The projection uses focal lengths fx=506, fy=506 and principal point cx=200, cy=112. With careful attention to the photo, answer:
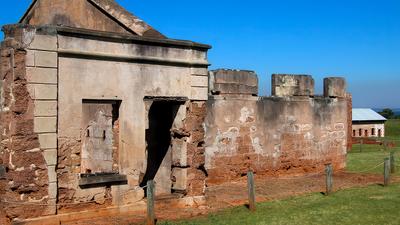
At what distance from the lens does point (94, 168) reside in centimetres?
1606

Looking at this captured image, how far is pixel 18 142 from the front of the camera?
881cm

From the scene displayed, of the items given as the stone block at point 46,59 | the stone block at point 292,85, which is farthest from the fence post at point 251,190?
the stone block at point 292,85

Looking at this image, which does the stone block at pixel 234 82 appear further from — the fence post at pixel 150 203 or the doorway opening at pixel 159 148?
the fence post at pixel 150 203

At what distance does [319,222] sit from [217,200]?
312 cm

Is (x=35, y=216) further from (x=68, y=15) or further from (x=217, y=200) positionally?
(x=68, y=15)

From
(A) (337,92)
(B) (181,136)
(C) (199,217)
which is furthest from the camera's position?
(A) (337,92)

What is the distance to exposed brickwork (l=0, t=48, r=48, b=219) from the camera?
8805 mm

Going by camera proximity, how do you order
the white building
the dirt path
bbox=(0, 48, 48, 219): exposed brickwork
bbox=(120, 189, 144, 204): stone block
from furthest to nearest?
1. the white building
2. bbox=(120, 189, 144, 204): stone block
3. the dirt path
4. bbox=(0, 48, 48, 219): exposed brickwork

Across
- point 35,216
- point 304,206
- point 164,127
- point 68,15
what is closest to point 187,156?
point 164,127

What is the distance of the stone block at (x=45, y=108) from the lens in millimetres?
9016

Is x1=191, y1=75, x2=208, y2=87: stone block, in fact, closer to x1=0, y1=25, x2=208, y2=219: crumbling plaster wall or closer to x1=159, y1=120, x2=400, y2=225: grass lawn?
x1=0, y1=25, x2=208, y2=219: crumbling plaster wall

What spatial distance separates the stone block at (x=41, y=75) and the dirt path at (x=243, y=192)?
2620 mm

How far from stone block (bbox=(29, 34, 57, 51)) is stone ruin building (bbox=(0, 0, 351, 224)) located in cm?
2

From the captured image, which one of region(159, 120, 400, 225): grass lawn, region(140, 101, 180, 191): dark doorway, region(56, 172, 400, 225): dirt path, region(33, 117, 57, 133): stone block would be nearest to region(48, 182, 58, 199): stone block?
region(56, 172, 400, 225): dirt path
